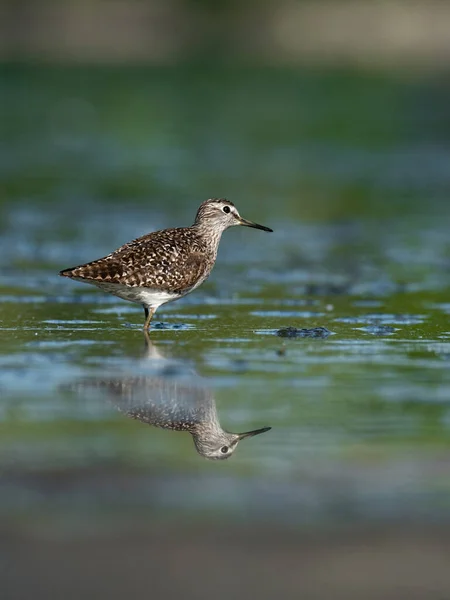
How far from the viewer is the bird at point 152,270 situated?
11.5m

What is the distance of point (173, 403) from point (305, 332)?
2847 mm

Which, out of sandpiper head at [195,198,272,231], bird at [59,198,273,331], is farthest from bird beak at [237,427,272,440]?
sandpiper head at [195,198,272,231]

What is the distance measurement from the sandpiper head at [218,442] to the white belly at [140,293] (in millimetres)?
3660

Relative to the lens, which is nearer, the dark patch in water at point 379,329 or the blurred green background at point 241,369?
the blurred green background at point 241,369

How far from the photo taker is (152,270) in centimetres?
1164

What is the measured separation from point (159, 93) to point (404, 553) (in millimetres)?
37559

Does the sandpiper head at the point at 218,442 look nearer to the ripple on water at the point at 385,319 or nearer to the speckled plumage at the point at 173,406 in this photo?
the speckled plumage at the point at 173,406

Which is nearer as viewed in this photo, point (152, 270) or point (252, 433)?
point (252, 433)

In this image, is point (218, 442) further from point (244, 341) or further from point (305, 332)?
point (305, 332)

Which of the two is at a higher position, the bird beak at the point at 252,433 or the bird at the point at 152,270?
the bird at the point at 152,270

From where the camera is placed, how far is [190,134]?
3303 cm

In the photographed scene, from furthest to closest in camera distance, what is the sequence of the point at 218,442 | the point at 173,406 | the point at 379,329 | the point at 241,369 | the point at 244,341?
the point at 379,329 → the point at 244,341 → the point at 241,369 → the point at 173,406 → the point at 218,442

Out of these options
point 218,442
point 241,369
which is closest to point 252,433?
point 218,442

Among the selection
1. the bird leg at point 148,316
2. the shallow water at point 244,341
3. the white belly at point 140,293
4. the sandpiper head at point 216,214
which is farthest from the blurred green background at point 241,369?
the sandpiper head at point 216,214
